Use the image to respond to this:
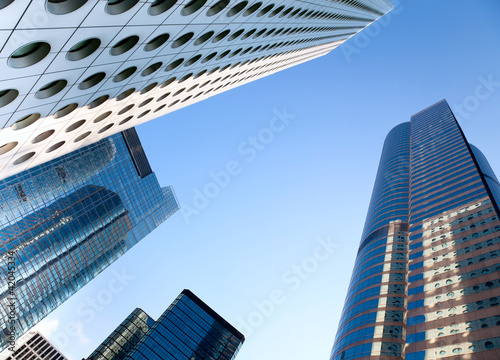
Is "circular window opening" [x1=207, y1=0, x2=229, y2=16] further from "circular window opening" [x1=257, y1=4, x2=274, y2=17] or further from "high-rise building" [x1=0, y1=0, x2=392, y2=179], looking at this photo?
"circular window opening" [x1=257, y1=4, x2=274, y2=17]

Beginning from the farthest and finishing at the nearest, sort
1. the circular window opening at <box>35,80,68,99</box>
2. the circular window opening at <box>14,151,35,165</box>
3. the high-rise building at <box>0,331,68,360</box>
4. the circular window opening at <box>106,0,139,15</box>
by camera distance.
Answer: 1. the high-rise building at <box>0,331,68,360</box>
2. the circular window opening at <box>14,151,35,165</box>
3. the circular window opening at <box>35,80,68,99</box>
4. the circular window opening at <box>106,0,139,15</box>

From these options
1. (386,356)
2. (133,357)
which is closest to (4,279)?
(133,357)

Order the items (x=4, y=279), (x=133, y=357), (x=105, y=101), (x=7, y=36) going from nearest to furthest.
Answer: (x=7, y=36) → (x=105, y=101) → (x=4, y=279) → (x=133, y=357)

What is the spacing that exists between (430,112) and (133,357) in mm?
149455

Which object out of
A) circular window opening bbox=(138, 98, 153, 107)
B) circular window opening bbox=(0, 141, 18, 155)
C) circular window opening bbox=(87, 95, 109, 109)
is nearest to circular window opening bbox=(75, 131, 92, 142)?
circular window opening bbox=(138, 98, 153, 107)

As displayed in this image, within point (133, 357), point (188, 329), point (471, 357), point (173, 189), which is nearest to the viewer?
point (471, 357)

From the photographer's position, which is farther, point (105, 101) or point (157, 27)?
point (105, 101)

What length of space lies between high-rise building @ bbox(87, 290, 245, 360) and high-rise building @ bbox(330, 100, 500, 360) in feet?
267

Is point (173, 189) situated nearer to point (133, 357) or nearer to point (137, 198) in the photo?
point (137, 198)

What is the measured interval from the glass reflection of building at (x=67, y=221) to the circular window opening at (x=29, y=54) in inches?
2591

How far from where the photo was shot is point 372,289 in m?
54.2

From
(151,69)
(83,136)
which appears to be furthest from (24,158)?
(151,69)

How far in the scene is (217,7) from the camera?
15.1m

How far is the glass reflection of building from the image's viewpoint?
64.6 meters
